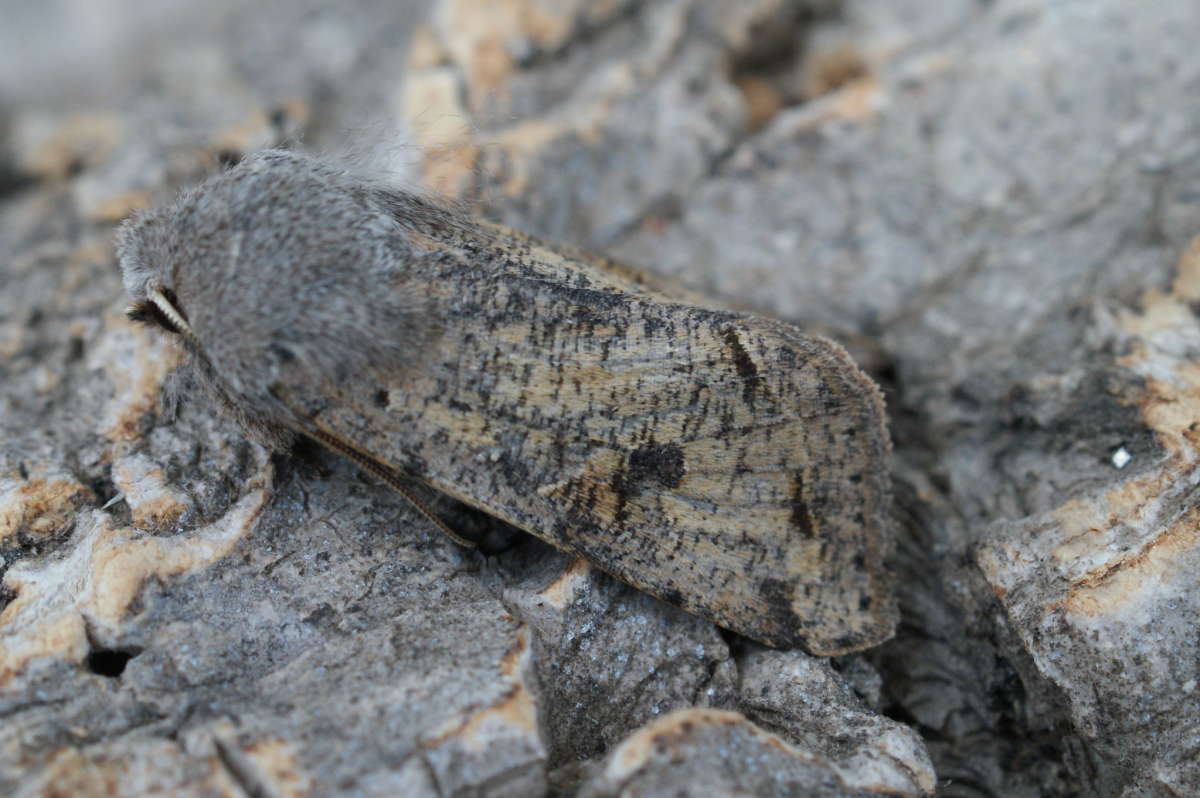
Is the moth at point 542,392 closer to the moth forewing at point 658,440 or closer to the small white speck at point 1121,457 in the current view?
the moth forewing at point 658,440

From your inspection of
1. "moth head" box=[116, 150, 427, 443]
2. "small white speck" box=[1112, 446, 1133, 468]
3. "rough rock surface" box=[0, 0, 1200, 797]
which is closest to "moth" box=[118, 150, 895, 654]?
"moth head" box=[116, 150, 427, 443]

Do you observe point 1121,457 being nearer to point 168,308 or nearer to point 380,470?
point 380,470

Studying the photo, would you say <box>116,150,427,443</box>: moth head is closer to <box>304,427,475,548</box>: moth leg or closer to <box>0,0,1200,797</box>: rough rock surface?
<box>304,427,475,548</box>: moth leg

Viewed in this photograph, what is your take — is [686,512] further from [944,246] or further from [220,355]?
[944,246]

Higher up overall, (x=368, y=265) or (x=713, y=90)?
(x=368, y=265)

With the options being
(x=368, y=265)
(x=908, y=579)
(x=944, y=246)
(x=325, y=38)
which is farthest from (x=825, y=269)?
(x=325, y=38)

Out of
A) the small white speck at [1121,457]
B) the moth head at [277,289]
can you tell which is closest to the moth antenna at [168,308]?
the moth head at [277,289]

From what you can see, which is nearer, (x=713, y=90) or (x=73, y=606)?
(x=73, y=606)
